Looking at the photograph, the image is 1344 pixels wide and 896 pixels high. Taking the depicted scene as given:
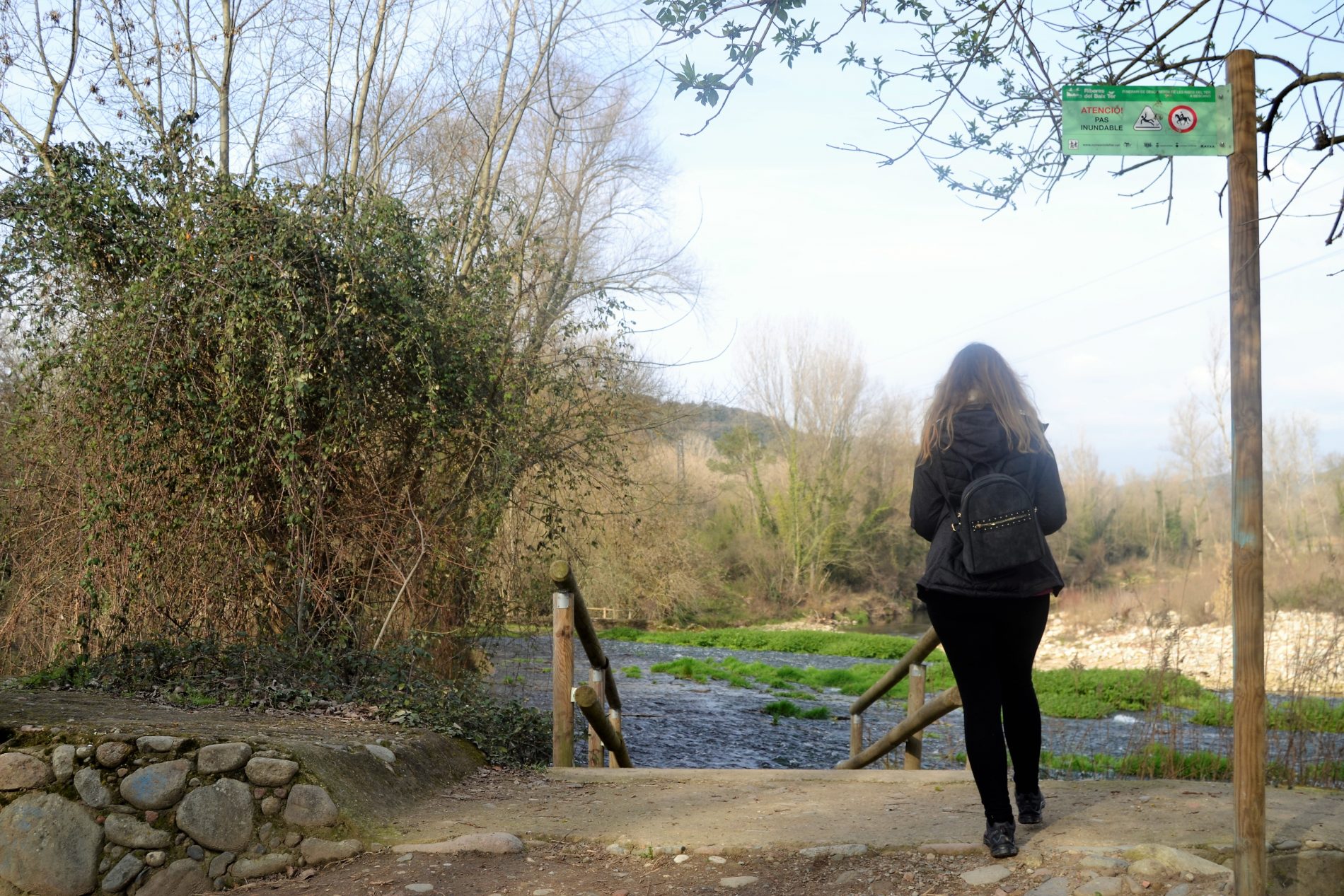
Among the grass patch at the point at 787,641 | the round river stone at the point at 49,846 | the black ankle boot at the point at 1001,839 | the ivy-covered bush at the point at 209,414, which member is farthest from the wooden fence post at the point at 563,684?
the grass patch at the point at 787,641

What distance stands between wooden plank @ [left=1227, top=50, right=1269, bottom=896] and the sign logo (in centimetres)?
21

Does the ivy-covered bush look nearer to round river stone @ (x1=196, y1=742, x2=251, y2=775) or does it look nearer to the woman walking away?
round river stone @ (x1=196, y1=742, x2=251, y2=775)

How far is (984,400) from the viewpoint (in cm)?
339

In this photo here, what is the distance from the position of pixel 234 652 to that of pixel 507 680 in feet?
10.2

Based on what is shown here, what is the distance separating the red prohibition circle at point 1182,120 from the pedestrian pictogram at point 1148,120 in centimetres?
3

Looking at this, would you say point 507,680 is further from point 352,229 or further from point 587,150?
point 587,150

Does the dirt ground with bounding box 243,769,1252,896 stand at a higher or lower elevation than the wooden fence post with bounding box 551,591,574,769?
lower

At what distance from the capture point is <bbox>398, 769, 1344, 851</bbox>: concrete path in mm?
3504

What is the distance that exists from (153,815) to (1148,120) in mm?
4032

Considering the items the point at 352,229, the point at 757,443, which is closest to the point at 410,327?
the point at 352,229

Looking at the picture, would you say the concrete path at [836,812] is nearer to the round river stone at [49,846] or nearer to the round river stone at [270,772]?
the round river stone at [270,772]

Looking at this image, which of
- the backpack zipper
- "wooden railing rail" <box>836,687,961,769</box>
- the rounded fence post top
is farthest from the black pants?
the rounded fence post top

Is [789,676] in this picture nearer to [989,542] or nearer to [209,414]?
[209,414]

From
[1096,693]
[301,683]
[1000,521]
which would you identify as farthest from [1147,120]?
[1096,693]
